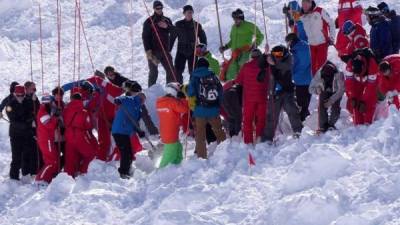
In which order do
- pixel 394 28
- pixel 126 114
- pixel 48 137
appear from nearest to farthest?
1. pixel 126 114
2. pixel 48 137
3. pixel 394 28

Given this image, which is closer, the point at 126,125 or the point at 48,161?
the point at 126,125

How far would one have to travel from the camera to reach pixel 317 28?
14062mm

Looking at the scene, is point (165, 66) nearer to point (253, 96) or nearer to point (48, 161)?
point (48, 161)

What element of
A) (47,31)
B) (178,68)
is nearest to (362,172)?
(178,68)

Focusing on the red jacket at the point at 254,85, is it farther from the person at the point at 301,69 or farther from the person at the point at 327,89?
the person at the point at 301,69

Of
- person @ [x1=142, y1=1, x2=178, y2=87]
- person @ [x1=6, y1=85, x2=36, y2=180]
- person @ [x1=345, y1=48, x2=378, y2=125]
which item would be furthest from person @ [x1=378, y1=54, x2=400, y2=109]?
person @ [x1=6, y1=85, x2=36, y2=180]

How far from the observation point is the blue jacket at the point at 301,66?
1282cm

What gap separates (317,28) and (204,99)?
316 centimetres

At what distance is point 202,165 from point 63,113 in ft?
8.67

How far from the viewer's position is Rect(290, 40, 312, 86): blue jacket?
12820 mm

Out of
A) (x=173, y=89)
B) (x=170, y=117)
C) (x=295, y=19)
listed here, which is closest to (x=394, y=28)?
(x=295, y=19)

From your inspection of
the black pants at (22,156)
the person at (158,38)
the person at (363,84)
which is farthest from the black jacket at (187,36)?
the person at (363,84)

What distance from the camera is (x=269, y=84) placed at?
475 inches

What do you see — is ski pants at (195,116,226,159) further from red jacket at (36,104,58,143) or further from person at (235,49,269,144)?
red jacket at (36,104,58,143)
